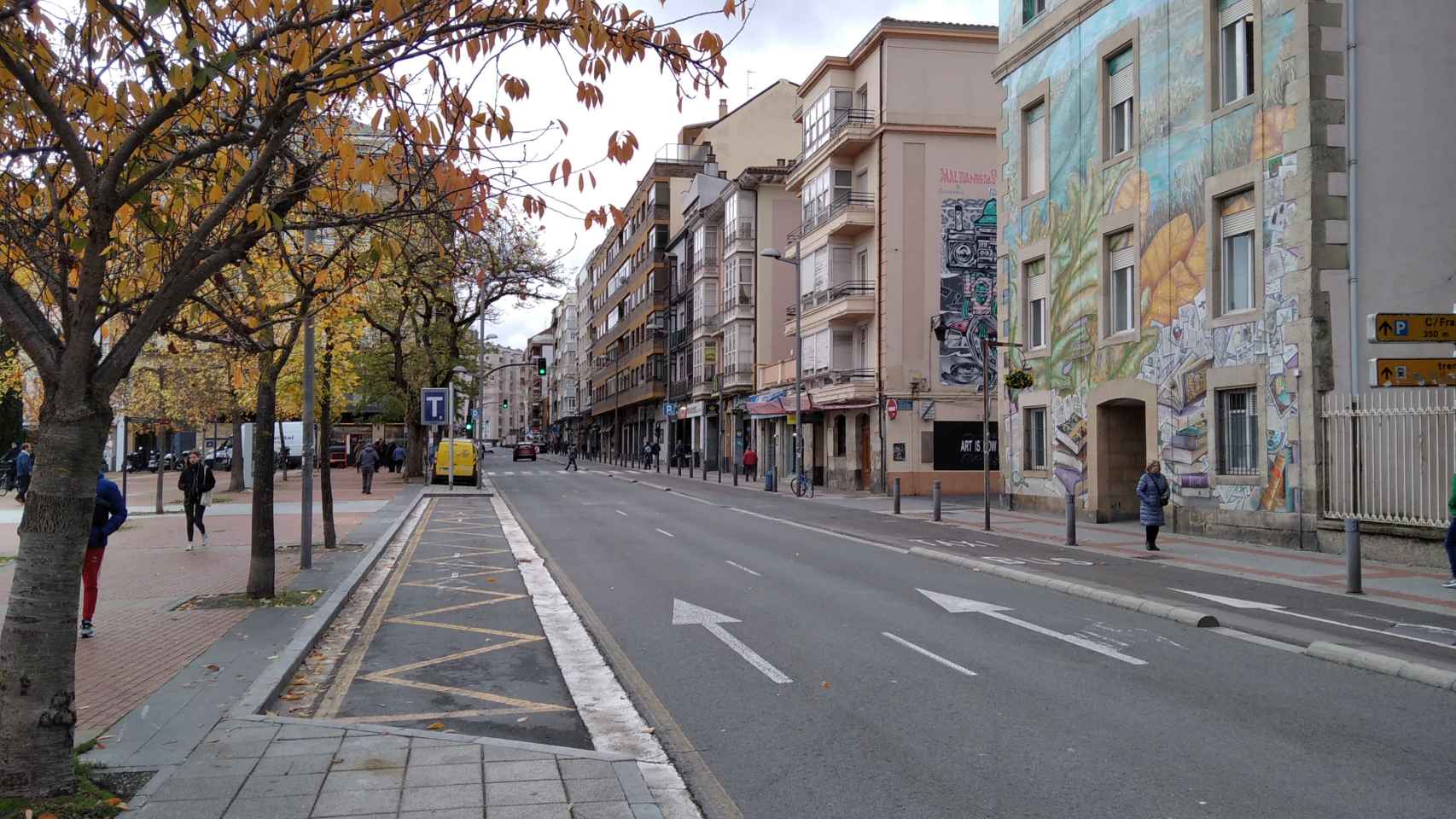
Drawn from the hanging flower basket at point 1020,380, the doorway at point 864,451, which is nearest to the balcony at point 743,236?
the doorway at point 864,451

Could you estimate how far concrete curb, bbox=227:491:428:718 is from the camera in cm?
695

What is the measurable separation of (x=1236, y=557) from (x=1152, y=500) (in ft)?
5.79

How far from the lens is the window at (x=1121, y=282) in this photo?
906 inches

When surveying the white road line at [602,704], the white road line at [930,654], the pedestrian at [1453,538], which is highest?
the pedestrian at [1453,538]

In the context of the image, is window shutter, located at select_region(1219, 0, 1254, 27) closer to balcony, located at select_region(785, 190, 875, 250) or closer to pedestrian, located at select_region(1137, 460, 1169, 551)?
pedestrian, located at select_region(1137, 460, 1169, 551)

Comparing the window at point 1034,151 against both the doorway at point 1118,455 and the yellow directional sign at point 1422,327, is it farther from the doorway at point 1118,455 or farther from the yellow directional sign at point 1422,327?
the yellow directional sign at point 1422,327

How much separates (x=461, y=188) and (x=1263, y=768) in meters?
5.77

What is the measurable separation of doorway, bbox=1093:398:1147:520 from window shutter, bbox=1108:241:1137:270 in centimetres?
307

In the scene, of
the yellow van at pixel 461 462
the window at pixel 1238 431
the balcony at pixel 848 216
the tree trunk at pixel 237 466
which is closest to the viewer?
the window at pixel 1238 431

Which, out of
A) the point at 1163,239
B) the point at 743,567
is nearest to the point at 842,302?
the point at 1163,239

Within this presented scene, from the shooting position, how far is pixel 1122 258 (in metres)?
23.2

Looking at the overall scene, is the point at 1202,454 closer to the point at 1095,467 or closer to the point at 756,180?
the point at 1095,467

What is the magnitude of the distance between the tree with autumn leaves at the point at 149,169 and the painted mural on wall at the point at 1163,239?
51.0 ft

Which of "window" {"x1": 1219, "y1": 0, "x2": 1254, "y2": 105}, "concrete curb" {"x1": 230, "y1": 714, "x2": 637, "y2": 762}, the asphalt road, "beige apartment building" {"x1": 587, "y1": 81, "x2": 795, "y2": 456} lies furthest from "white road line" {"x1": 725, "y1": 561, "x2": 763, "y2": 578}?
"beige apartment building" {"x1": 587, "y1": 81, "x2": 795, "y2": 456}
